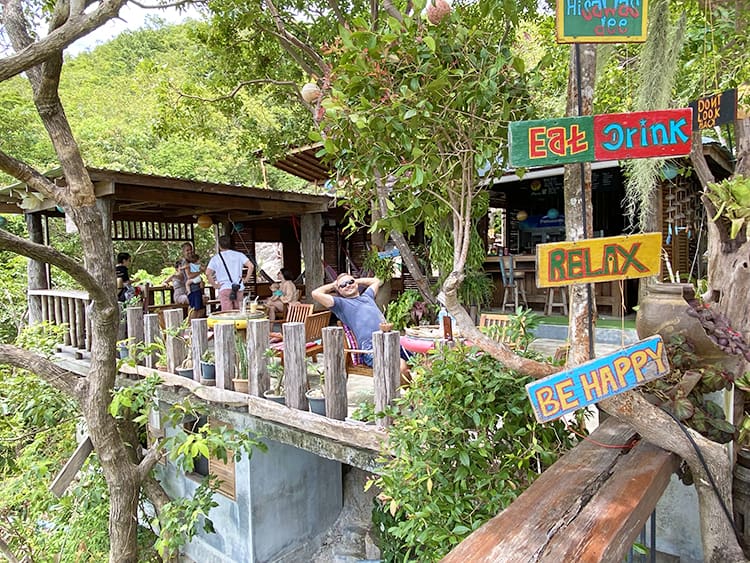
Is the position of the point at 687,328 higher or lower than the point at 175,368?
higher

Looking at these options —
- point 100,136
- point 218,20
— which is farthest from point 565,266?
point 100,136

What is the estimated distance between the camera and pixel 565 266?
1.45 m

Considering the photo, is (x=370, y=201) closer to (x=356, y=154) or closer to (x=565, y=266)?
(x=356, y=154)

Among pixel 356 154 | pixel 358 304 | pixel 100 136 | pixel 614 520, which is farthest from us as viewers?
pixel 100 136

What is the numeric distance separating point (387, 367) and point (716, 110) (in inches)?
84.8

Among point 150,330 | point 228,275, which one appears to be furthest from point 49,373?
point 228,275

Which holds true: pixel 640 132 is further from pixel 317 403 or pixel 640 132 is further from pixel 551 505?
pixel 317 403

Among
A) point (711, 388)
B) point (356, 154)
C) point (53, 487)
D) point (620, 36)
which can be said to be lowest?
point (53, 487)

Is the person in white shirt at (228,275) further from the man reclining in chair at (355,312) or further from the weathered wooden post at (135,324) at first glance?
the man reclining in chair at (355,312)

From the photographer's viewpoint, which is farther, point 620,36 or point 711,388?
point 711,388

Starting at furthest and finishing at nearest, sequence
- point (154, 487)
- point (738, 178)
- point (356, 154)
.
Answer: point (154, 487) < point (356, 154) < point (738, 178)

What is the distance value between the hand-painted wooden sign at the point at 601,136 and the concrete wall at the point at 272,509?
14.4 feet

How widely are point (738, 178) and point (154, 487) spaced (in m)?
5.41

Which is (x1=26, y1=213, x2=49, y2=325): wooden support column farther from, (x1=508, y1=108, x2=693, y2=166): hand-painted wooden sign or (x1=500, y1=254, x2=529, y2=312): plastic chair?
(x1=508, y1=108, x2=693, y2=166): hand-painted wooden sign
